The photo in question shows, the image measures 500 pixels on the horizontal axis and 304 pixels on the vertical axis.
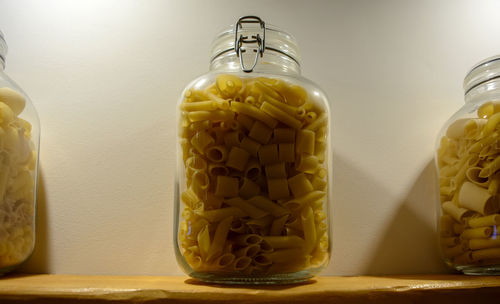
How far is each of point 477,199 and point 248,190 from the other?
33 centimetres

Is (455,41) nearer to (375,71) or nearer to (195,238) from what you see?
(375,71)

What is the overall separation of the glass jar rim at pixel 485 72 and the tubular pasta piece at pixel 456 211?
202 mm

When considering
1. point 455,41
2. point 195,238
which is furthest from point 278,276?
point 455,41

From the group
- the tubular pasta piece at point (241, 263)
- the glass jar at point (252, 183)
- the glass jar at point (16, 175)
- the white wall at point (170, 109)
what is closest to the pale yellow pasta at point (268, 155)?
the glass jar at point (252, 183)

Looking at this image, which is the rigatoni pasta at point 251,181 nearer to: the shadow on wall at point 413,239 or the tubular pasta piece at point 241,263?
the tubular pasta piece at point 241,263

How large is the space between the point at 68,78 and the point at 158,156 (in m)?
0.21

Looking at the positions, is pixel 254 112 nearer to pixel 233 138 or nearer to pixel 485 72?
pixel 233 138

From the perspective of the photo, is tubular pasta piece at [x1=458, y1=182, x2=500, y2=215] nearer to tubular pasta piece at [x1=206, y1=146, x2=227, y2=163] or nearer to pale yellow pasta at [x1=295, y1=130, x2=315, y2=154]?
pale yellow pasta at [x1=295, y1=130, x2=315, y2=154]

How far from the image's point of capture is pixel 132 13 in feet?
2.31

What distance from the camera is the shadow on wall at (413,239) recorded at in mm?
649

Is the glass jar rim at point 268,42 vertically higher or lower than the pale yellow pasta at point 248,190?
higher

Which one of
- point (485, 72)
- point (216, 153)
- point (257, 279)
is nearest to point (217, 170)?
point (216, 153)

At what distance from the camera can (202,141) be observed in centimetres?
47

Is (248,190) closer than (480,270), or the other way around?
(248,190)
